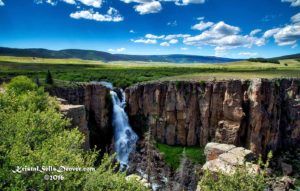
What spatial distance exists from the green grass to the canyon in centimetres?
273

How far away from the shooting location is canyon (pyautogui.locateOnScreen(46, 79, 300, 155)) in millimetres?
90812

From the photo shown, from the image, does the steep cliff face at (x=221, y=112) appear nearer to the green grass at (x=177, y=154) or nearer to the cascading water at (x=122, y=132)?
the green grass at (x=177, y=154)

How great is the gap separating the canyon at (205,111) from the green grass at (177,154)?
2.73m

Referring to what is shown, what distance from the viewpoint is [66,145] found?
34.5m

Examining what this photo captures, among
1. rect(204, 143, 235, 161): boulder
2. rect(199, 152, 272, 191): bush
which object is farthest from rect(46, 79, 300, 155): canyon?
rect(199, 152, 272, 191): bush

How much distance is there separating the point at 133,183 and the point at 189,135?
6895 cm

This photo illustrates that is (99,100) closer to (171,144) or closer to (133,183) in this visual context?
(171,144)

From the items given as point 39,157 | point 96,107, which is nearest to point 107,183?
point 39,157

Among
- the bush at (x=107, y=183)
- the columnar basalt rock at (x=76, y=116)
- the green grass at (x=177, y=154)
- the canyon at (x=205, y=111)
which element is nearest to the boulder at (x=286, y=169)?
the canyon at (x=205, y=111)

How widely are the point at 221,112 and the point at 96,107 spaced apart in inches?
1434

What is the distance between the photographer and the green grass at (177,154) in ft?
288

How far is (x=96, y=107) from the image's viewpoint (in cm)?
9450

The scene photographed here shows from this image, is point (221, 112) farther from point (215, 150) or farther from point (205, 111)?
point (215, 150)

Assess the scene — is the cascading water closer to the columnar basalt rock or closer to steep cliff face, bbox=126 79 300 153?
steep cliff face, bbox=126 79 300 153
